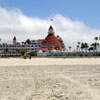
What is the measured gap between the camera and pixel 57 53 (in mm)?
97062

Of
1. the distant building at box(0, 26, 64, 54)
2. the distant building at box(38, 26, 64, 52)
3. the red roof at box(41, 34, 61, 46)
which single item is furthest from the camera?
the red roof at box(41, 34, 61, 46)

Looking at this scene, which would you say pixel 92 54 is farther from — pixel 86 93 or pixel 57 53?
pixel 86 93

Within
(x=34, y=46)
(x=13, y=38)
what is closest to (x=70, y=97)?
(x=34, y=46)

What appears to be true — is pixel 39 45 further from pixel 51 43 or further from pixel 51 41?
pixel 51 43

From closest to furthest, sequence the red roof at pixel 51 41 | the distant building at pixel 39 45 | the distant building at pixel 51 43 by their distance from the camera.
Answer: the distant building at pixel 51 43, the distant building at pixel 39 45, the red roof at pixel 51 41

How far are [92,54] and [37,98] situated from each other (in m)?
89.2

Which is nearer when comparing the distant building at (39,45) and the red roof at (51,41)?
the distant building at (39,45)

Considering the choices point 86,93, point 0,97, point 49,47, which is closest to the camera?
point 0,97

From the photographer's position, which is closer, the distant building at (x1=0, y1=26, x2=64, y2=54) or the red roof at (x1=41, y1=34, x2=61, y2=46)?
the distant building at (x1=0, y1=26, x2=64, y2=54)

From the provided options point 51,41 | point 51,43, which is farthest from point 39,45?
point 51,43

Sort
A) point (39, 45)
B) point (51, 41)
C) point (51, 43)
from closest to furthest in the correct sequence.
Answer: point (51, 43), point (51, 41), point (39, 45)

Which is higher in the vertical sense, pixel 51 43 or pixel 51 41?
pixel 51 41

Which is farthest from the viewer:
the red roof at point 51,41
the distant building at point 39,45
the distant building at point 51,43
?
the red roof at point 51,41

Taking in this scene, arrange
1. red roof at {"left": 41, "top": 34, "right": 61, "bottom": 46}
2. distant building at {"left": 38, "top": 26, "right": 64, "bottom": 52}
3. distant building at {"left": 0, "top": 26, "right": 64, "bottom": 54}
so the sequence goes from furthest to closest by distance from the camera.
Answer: red roof at {"left": 41, "top": 34, "right": 61, "bottom": 46}
distant building at {"left": 0, "top": 26, "right": 64, "bottom": 54}
distant building at {"left": 38, "top": 26, "right": 64, "bottom": 52}
